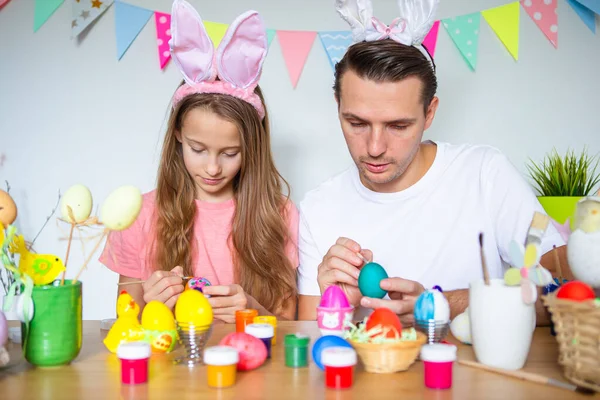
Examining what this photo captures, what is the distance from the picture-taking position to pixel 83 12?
2355 millimetres

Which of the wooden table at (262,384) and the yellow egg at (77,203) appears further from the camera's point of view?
the yellow egg at (77,203)

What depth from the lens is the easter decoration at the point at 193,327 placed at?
0.98m

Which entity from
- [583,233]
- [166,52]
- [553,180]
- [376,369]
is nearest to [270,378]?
[376,369]

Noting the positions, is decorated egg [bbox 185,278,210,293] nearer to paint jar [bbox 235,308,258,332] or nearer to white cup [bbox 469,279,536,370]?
paint jar [bbox 235,308,258,332]

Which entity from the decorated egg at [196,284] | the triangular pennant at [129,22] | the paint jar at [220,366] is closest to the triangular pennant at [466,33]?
the triangular pennant at [129,22]

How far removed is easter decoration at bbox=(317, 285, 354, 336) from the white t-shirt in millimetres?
686

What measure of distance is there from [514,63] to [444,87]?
11.0 inches

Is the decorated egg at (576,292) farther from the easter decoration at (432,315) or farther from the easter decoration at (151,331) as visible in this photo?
the easter decoration at (151,331)

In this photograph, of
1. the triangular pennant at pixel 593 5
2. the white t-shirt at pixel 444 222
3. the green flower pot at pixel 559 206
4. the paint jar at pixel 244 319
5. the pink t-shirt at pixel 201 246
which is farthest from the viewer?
the triangular pennant at pixel 593 5

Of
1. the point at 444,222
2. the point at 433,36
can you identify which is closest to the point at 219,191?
the point at 444,222

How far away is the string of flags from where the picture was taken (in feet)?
7.59

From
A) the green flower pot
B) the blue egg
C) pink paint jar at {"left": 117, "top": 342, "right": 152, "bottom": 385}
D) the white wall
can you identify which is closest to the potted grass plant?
the green flower pot

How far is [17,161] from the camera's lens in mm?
2420

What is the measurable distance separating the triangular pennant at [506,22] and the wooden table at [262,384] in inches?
63.3
